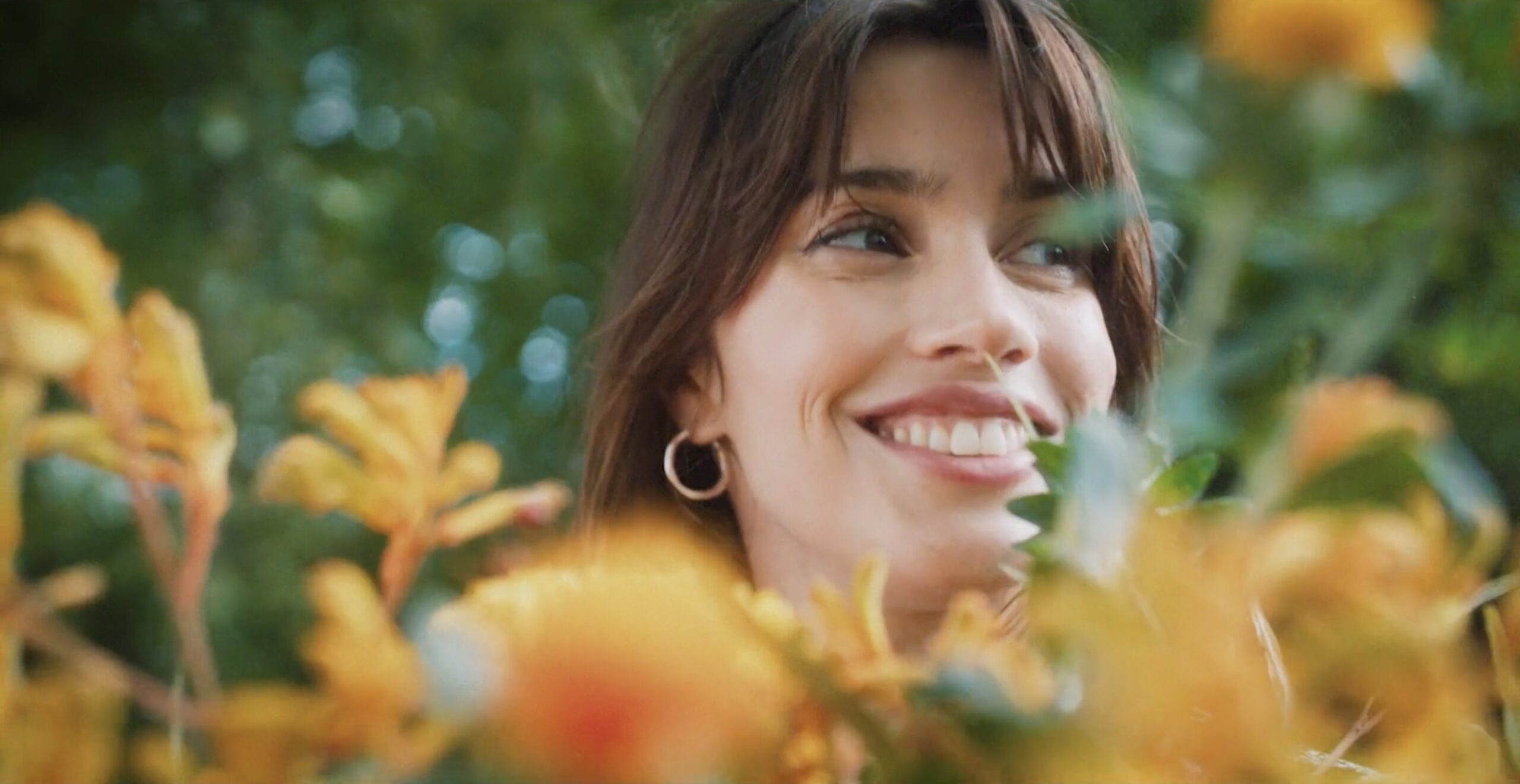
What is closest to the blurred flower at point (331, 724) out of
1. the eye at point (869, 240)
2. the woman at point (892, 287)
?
the woman at point (892, 287)

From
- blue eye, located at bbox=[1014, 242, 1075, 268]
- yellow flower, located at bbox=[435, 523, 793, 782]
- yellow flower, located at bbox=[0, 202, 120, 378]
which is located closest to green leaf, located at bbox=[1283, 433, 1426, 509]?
yellow flower, located at bbox=[435, 523, 793, 782]

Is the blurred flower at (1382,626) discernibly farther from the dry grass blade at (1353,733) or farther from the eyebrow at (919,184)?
the eyebrow at (919,184)

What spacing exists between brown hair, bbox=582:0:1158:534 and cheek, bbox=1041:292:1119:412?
59 millimetres

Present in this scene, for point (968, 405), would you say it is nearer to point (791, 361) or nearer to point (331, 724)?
point (791, 361)

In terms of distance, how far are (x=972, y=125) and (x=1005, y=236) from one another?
0.25 feet

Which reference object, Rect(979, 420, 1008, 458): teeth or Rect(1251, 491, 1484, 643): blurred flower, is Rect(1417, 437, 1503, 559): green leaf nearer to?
Rect(1251, 491, 1484, 643): blurred flower

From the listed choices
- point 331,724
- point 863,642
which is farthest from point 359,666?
point 863,642

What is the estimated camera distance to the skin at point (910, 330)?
0.81 metres

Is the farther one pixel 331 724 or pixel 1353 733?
pixel 1353 733

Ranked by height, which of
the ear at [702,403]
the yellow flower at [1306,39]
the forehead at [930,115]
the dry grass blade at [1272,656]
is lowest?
the ear at [702,403]

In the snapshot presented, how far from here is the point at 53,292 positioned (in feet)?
0.87

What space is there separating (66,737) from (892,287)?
65 cm

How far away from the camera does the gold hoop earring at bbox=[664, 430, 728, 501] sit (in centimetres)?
102

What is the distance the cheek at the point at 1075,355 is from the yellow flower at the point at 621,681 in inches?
24.6
